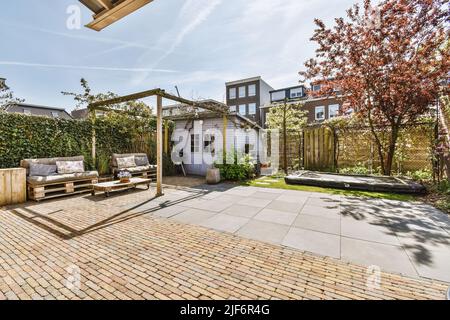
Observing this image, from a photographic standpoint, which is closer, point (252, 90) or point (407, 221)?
point (407, 221)

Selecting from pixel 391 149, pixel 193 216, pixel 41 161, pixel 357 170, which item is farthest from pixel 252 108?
pixel 193 216

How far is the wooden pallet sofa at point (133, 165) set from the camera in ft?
28.0

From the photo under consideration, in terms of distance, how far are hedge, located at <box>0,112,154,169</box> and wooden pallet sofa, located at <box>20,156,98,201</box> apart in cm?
70

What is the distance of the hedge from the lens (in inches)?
251

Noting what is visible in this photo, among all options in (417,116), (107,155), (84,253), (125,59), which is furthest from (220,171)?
(417,116)

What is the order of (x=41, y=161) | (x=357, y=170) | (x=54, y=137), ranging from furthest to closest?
(x=357, y=170) < (x=54, y=137) < (x=41, y=161)

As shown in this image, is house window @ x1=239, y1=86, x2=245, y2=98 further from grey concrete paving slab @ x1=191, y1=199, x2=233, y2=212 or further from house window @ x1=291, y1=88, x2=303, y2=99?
grey concrete paving slab @ x1=191, y1=199, x2=233, y2=212

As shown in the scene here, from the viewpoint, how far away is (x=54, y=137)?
738 cm

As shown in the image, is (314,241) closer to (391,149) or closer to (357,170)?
(391,149)

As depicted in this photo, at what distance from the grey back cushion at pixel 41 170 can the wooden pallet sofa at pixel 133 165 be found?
2183mm

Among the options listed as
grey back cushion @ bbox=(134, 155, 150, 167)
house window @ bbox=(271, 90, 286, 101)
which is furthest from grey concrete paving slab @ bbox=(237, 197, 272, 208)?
house window @ bbox=(271, 90, 286, 101)

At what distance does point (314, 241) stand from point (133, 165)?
7947mm

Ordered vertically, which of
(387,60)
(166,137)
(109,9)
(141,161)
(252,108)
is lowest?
(141,161)

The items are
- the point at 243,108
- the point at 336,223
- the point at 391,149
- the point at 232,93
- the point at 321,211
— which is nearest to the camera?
the point at 336,223
